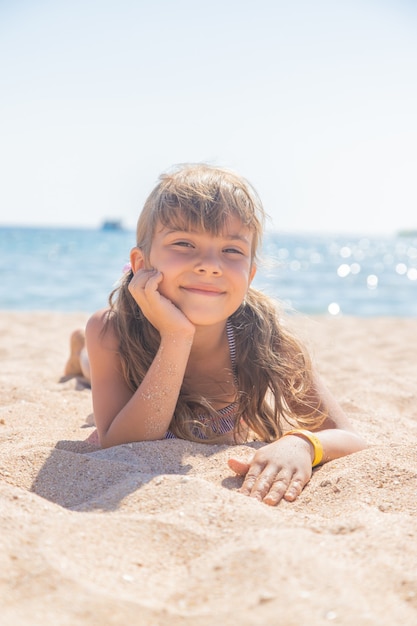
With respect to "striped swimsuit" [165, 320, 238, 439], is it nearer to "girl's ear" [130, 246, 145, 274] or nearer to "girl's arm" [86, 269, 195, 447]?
"girl's arm" [86, 269, 195, 447]

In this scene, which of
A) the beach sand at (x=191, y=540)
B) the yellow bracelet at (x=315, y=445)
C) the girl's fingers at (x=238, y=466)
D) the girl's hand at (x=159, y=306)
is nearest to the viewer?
the beach sand at (x=191, y=540)

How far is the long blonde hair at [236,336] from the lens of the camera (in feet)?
8.91

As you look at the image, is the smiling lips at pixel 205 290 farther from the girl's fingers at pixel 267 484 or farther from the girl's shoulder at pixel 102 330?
the girl's fingers at pixel 267 484

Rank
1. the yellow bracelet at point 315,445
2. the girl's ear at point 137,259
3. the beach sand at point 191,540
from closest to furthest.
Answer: the beach sand at point 191,540, the yellow bracelet at point 315,445, the girl's ear at point 137,259

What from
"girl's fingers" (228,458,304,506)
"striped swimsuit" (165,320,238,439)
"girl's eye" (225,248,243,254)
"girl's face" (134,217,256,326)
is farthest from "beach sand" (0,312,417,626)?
"girl's eye" (225,248,243,254)

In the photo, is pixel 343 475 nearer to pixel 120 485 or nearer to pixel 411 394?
pixel 120 485

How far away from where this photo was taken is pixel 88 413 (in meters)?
3.85

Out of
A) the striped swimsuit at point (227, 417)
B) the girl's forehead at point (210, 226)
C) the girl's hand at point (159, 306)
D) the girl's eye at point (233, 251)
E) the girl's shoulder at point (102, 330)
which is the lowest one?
the striped swimsuit at point (227, 417)

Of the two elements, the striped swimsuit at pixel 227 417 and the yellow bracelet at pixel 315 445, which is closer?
the yellow bracelet at pixel 315 445

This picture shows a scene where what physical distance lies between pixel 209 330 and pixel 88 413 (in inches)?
47.2

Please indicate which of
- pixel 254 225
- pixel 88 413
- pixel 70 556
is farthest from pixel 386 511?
pixel 88 413

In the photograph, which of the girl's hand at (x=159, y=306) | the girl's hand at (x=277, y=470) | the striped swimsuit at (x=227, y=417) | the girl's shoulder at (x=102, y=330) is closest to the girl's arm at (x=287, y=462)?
the girl's hand at (x=277, y=470)

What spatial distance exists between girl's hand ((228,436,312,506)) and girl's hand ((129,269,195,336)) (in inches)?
24.0

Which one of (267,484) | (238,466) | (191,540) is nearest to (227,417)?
(238,466)
